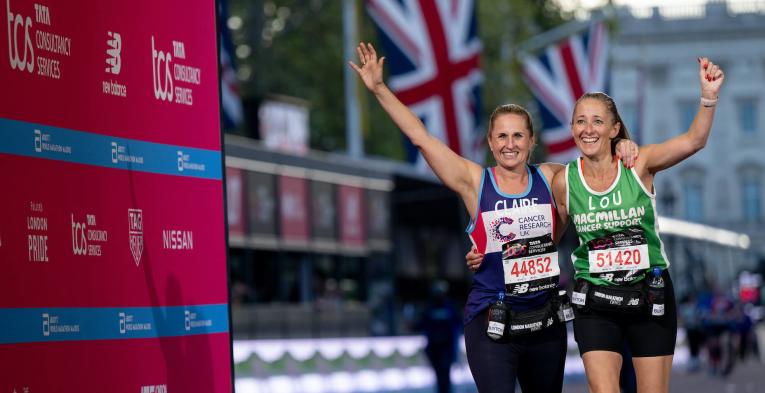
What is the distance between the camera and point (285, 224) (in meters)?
40.7

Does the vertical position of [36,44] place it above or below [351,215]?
below

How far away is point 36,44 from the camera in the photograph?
249 inches

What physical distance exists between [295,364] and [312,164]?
2028 centimetres

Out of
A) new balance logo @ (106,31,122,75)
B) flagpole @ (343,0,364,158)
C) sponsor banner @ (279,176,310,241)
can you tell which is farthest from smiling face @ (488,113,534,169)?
flagpole @ (343,0,364,158)

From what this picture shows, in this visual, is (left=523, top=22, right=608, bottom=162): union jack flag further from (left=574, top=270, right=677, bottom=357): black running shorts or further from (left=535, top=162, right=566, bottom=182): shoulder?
(left=574, top=270, right=677, bottom=357): black running shorts

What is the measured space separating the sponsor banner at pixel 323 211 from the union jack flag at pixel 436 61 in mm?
16965

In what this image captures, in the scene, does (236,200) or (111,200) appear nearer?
(111,200)

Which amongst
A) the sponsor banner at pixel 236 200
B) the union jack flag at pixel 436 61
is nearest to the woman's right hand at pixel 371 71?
the union jack flag at pixel 436 61

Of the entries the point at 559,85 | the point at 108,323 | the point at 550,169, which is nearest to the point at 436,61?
the point at 559,85

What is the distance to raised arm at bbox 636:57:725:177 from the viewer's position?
8.07m

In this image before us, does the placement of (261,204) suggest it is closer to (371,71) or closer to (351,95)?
(351,95)

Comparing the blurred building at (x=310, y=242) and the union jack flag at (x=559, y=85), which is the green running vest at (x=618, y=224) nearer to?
the union jack flag at (x=559, y=85)

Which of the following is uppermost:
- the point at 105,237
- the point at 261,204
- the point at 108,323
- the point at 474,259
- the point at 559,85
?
the point at 559,85

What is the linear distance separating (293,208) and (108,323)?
34.3m
